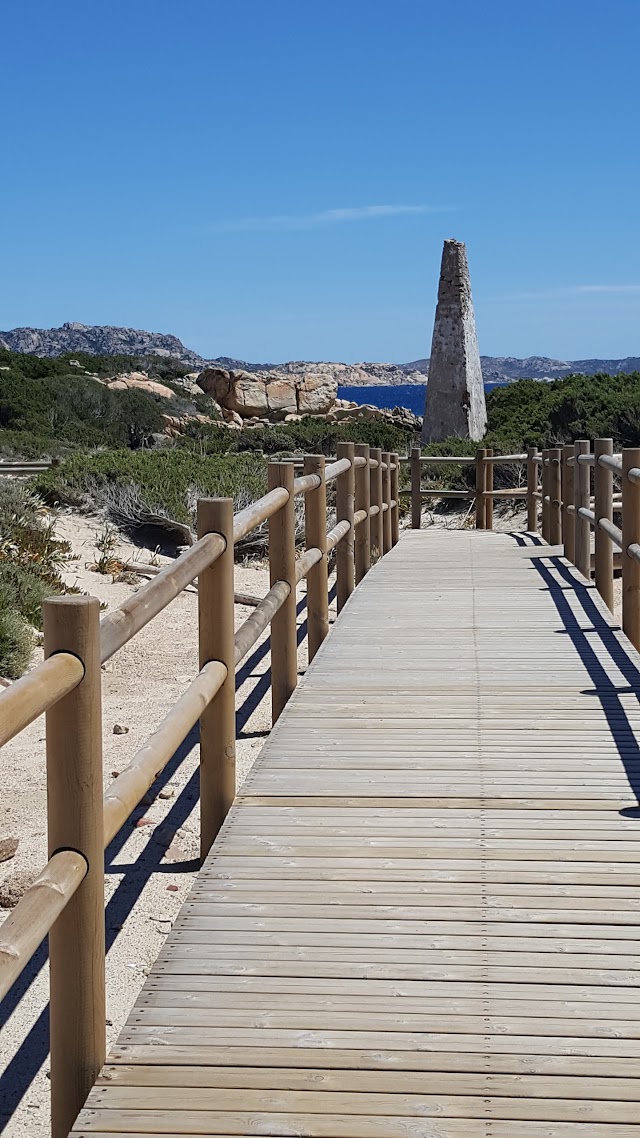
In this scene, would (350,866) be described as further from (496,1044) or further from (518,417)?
(518,417)

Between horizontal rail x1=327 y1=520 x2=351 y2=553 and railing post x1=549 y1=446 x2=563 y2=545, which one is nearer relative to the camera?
horizontal rail x1=327 y1=520 x2=351 y2=553

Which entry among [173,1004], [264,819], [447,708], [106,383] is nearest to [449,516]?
[447,708]

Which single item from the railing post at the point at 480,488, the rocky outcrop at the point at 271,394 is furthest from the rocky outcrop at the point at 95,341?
the railing post at the point at 480,488

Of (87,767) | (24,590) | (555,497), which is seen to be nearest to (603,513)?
(24,590)

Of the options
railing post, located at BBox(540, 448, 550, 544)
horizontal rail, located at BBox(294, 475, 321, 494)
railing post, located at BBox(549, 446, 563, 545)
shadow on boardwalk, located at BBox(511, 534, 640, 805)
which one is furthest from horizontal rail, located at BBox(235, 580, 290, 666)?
railing post, located at BBox(540, 448, 550, 544)

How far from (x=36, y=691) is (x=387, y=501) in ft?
37.4

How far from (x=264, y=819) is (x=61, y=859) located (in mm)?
1780

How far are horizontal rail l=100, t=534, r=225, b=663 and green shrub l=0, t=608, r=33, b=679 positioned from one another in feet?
14.3

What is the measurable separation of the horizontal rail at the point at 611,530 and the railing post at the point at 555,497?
423 cm

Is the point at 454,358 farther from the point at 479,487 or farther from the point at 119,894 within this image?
the point at 119,894

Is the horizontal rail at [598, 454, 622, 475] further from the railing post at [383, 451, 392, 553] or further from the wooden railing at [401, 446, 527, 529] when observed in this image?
the wooden railing at [401, 446, 527, 529]

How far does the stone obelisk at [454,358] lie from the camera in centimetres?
2769

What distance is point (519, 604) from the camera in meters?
8.98

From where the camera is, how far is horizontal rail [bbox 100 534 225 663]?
283cm
